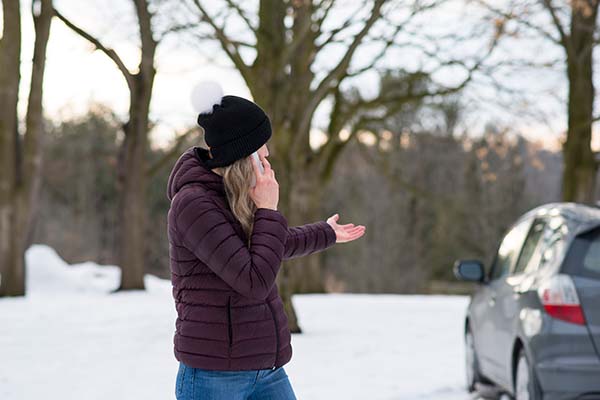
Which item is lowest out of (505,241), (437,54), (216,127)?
(505,241)

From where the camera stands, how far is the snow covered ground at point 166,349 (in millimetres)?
8250

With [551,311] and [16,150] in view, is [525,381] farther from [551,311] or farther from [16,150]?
[16,150]

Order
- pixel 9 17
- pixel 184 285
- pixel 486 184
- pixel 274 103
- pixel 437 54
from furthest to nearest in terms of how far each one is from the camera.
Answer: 1. pixel 486 184
2. pixel 437 54
3. pixel 9 17
4. pixel 274 103
5. pixel 184 285

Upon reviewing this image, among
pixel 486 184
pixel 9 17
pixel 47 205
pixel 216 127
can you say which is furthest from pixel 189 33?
pixel 47 205

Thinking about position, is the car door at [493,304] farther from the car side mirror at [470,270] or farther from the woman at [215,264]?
the woman at [215,264]

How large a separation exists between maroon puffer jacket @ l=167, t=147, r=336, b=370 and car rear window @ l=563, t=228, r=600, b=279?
290cm

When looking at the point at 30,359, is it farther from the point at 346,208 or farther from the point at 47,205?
the point at 47,205

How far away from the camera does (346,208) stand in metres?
45.3

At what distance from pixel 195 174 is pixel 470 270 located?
4.63 meters

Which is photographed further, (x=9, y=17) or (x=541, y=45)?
(x=541, y=45)

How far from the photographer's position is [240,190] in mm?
3105

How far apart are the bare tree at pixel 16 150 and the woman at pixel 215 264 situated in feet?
48.0

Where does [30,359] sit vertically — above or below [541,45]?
below

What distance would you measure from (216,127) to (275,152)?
9.19 m
